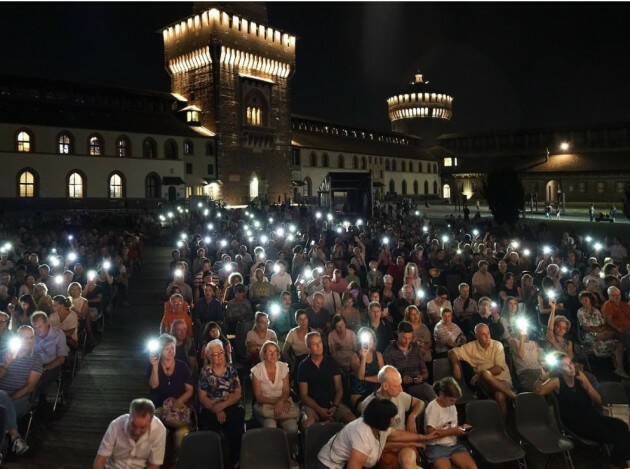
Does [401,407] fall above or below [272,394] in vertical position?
above

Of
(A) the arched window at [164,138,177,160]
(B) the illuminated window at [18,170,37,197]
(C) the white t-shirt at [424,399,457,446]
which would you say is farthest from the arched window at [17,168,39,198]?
(C) the white t-shirt at [424,399,457,446]

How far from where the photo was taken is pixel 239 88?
44.2 metres

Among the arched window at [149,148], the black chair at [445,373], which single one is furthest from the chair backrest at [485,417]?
the arched window at [149,148]

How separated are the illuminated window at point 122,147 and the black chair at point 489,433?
37.0m

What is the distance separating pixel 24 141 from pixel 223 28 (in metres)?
18.4

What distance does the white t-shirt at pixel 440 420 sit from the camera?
532 centimetres

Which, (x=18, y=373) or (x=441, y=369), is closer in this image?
(x=18, y=373)

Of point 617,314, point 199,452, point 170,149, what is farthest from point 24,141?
point 617,314

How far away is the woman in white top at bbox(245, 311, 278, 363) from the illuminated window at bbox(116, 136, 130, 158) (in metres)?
34.3

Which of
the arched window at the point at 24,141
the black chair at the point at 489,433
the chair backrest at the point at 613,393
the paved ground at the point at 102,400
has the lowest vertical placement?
the paved ground at the point at 102,400

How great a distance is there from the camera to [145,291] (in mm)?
14523

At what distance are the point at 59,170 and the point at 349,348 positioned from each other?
3379cm

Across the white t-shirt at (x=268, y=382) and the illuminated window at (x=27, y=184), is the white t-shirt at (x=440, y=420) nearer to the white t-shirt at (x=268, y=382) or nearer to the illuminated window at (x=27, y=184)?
the white t-shirt at (x=268, y=382)

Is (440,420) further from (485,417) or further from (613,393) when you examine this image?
(613,393)
